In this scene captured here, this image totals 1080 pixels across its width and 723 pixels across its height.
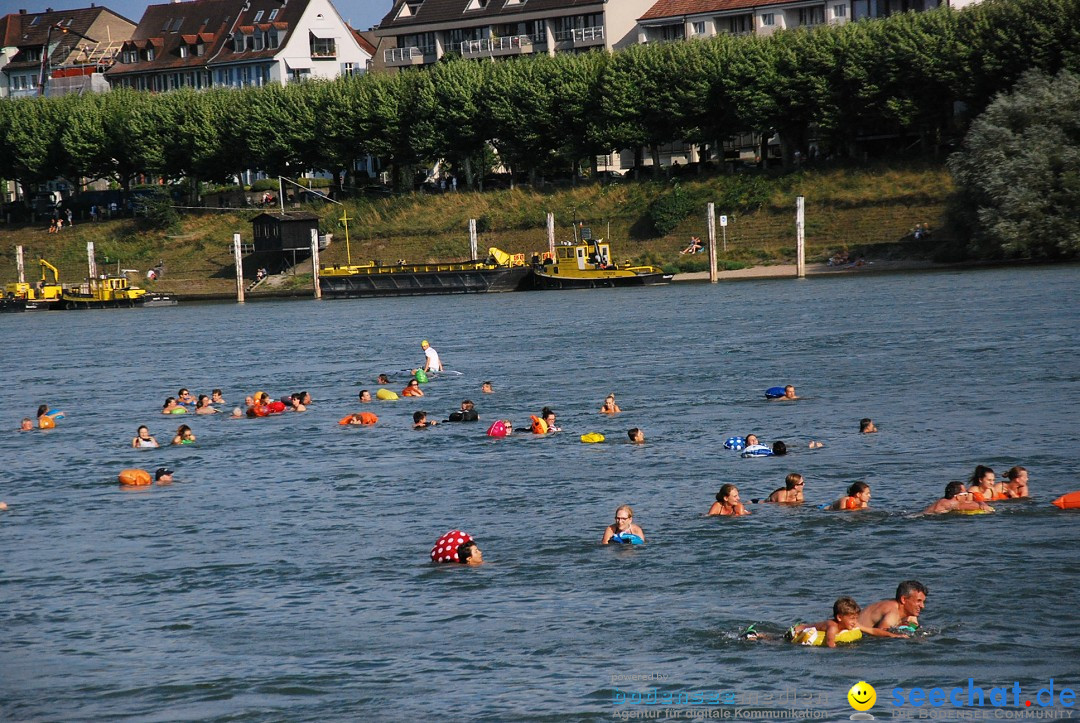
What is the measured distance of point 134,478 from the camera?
3136 centimetres

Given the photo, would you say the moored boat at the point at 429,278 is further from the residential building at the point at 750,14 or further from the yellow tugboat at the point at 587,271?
the residential building at the point at 750,14

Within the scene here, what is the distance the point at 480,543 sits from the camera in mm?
24438

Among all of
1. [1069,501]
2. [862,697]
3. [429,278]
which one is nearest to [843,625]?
[862,697]

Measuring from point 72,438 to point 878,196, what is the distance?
62.3 meters

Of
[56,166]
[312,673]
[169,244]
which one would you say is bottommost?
[312,673]

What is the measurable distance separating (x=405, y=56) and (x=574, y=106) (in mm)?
35166

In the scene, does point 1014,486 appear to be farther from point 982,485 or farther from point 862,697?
point 862,697

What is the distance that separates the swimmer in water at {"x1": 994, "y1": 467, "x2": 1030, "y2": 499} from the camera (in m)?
25.0

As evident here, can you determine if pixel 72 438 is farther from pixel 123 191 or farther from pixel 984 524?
pixel 123 191

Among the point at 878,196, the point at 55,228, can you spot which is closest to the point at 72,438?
the point at 878,196

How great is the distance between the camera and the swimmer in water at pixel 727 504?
24922mm

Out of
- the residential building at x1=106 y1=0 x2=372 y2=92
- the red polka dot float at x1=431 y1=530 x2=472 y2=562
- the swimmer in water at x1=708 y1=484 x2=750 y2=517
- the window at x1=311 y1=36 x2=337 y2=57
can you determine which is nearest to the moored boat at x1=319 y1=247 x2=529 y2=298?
the residential building at x1=106 y1=0 x2=372 y2=92

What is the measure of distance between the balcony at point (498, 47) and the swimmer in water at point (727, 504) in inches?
4067

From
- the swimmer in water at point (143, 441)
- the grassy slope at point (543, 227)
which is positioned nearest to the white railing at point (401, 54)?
the grassy slope at point (543, 227)
